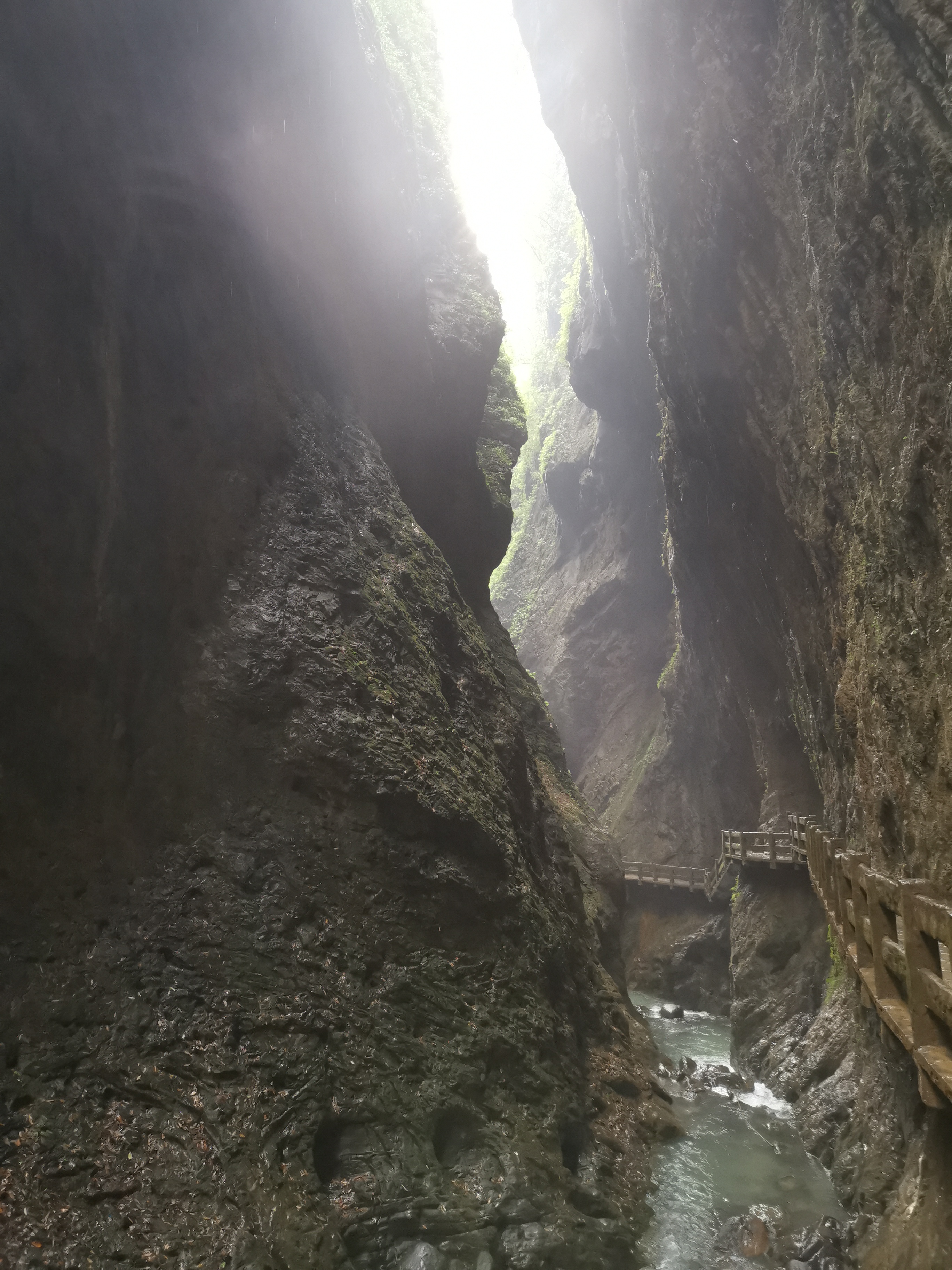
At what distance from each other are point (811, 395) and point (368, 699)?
7.17 metres

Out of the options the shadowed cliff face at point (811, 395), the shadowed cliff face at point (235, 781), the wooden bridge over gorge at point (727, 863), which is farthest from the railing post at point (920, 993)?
the wooden bridge over gorge at point (727, 863)

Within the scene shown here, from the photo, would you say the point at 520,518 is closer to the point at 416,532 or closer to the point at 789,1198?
the point at 416,532

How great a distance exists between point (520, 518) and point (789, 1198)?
4706cm

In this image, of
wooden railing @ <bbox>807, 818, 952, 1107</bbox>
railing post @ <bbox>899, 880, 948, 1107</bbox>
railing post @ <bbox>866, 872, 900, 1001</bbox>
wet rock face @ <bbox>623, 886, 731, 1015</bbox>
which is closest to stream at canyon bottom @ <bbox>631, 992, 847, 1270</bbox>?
wooden railing @ <bbox>807, 818, 952, 1107</bbox>

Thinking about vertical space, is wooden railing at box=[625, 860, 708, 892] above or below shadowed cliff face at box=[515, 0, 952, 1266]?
below

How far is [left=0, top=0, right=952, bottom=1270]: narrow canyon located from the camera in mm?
5848

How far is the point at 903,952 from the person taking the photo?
5.16m

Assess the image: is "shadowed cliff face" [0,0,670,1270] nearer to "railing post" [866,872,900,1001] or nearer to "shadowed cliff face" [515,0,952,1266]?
"railing post" [866,872,900,1001]

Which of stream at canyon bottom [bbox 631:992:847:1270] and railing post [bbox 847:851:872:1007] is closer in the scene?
railing post [bbox 847:851:872:1007]

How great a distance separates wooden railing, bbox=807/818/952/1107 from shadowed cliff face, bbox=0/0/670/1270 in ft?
10.7

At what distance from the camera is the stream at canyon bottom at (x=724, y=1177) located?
296 inches

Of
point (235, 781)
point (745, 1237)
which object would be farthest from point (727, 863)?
point (235, 781)

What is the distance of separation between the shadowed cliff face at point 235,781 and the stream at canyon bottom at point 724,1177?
41 centimetres

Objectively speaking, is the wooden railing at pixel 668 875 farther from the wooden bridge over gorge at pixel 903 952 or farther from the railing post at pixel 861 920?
the railing post at pixel 861 920
